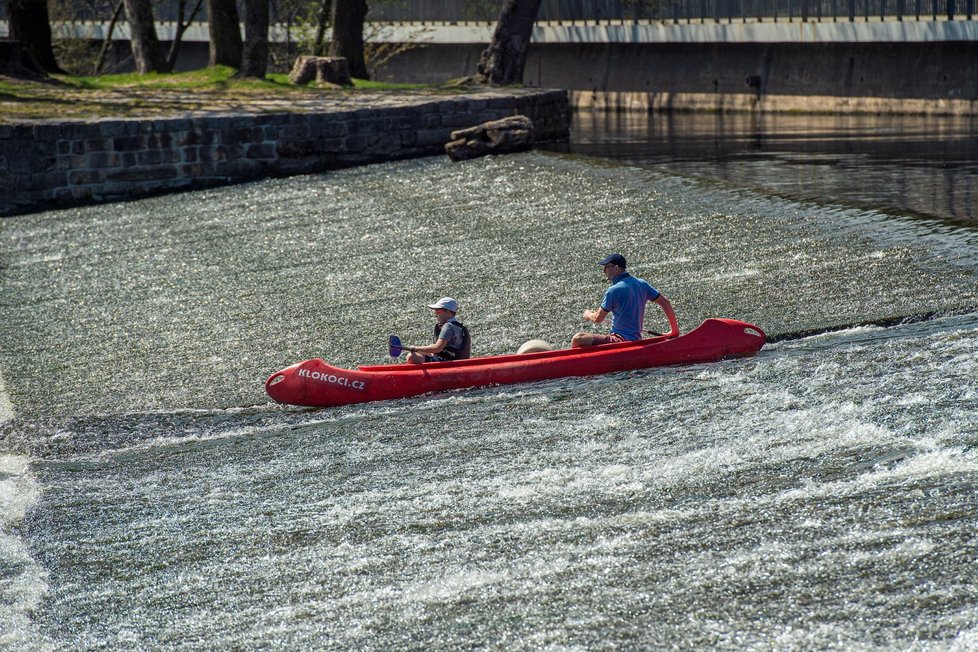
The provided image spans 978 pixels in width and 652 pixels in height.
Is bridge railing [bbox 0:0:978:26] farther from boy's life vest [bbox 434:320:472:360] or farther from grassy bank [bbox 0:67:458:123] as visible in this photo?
boy's life vest [bbox 434:320:472:360]

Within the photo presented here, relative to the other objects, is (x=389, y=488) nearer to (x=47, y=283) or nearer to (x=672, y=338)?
(x=672, y=338)

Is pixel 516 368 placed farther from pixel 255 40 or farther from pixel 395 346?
pixel 255 40

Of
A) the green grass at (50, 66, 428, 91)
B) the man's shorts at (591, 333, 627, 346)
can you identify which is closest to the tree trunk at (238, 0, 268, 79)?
the green grass at (50, 66, 428, 91)

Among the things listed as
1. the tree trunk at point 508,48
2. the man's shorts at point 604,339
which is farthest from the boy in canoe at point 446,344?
the tree trunk at point 508,48

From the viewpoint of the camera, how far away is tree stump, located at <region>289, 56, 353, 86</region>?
97.4ft

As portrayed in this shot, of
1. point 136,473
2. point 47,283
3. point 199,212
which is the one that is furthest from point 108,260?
point 136,473

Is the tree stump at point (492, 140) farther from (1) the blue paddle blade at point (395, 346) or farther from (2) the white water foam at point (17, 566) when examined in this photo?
(2) the white water foam at point (17, 566)

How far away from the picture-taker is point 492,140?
23.4m

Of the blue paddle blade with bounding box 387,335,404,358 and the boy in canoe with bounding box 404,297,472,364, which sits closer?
the blue paddle blade with bounding box 387,335,404,358

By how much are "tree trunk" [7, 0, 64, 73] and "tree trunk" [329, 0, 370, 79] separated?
6.46 m

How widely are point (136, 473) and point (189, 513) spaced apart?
1.28 m

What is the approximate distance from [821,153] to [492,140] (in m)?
7.64

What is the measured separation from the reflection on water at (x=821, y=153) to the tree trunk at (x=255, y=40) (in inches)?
277

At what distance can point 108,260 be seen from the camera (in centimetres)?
1841
